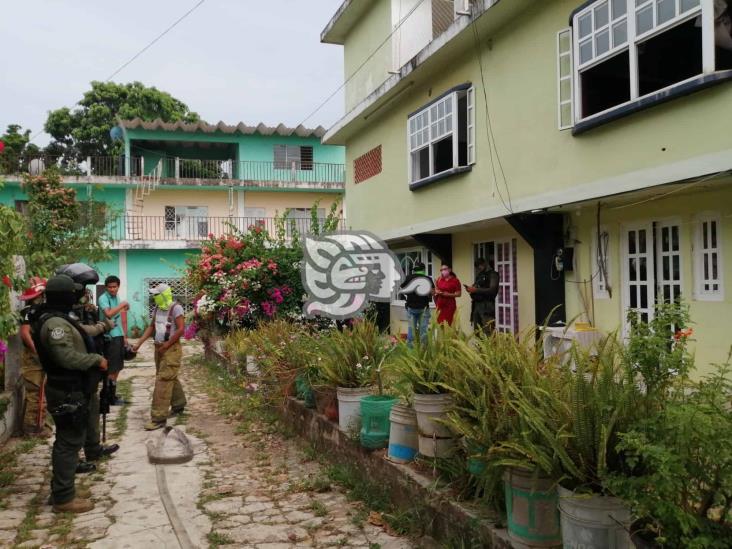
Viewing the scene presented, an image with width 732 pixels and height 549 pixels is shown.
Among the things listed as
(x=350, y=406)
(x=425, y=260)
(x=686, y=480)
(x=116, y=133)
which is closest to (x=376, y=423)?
(x=350, y=406)

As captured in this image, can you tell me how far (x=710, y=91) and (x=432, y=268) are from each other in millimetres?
8153

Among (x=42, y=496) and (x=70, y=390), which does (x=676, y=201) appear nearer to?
(x=70, y=390)

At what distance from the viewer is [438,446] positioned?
14.1ft

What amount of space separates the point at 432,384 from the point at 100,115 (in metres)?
34.2

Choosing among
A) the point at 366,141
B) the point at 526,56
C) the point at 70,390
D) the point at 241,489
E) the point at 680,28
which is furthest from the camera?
the point at 366,141

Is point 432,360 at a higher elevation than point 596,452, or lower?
higher

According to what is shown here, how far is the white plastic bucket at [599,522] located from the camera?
2.77 meters

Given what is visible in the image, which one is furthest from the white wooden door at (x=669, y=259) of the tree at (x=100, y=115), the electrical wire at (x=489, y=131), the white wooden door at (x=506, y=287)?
the tree at (x=100, y=115)

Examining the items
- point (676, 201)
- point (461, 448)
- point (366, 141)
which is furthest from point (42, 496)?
point (366, 141)

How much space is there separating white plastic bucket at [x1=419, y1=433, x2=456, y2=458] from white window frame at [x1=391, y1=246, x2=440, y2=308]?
28.1 ft

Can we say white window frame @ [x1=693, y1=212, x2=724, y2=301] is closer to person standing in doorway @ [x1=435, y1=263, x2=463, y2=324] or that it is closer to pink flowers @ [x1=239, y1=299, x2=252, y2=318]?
person standing in doorway @ [x1=435, y1=263, x2=463, y2=324]

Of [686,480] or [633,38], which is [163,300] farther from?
[686,480]

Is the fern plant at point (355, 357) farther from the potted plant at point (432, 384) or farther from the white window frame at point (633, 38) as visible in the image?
the white window frame at point (633, 38)

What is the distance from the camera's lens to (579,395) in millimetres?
3098
